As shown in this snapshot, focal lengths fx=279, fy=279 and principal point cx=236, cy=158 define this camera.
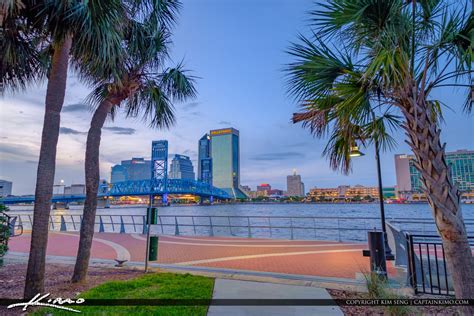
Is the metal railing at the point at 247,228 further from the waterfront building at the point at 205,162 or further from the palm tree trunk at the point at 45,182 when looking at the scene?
the waterfront building at the point at 205,162

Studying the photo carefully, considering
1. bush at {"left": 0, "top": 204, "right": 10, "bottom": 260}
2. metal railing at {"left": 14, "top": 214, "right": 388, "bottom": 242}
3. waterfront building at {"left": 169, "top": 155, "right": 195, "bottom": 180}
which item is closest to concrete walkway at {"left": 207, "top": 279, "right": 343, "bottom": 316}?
metal railing at {"left": 14, "top": 214, "right": 388, "bottom": 242}

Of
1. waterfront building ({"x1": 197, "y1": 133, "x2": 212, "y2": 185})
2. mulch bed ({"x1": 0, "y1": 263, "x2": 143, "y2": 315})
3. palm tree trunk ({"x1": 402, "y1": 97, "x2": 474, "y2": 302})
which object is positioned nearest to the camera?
palm tree trunk ({"x1": 402, "y1": 97, "x2": 474, "y2": 302})

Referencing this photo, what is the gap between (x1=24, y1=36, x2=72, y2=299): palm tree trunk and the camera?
14.3ft

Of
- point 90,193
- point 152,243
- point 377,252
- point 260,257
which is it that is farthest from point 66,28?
point 260,257

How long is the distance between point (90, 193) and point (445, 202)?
19.3ft

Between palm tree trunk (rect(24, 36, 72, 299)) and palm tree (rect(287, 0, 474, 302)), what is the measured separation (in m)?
3.86

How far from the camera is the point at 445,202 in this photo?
293 centimetres

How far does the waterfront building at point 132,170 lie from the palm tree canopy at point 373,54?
359ft

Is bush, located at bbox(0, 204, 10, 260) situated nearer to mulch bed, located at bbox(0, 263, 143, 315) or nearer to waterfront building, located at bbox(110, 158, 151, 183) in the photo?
mulch bed, located at bbox(0, 263, 143, 315)

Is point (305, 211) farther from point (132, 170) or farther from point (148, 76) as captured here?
point (132, 170)

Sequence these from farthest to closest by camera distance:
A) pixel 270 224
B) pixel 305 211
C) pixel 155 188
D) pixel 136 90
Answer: pixel 305 211, pixel 155 188, pixel 270 224, pixel 136 90

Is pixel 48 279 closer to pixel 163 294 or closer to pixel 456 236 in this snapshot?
pixel 163 294
